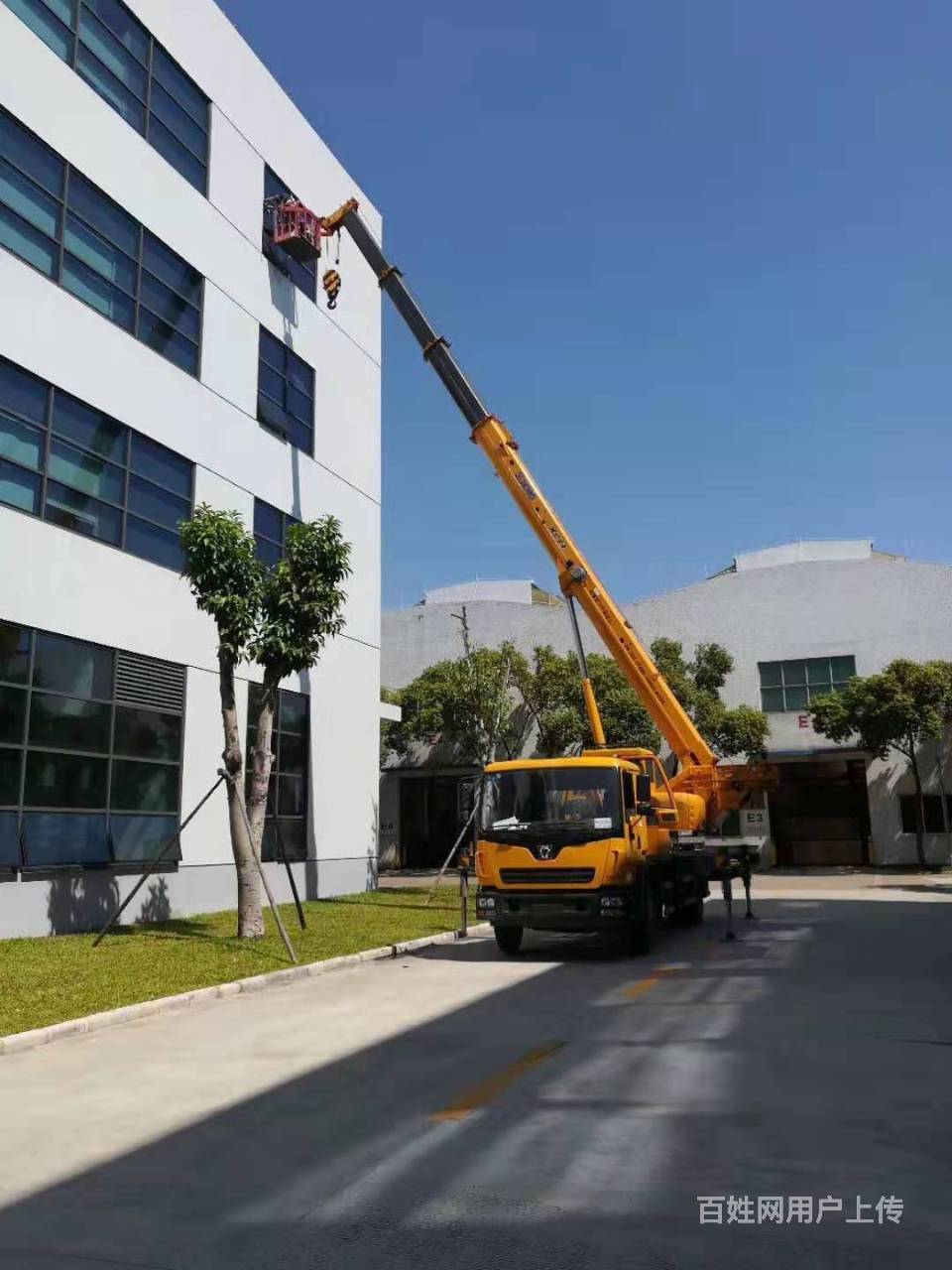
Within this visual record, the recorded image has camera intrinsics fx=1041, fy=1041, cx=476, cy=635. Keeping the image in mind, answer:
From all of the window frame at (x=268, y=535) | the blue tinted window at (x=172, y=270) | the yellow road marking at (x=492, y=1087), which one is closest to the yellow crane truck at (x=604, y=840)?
the yellow road marking at (x=492, y=1087)

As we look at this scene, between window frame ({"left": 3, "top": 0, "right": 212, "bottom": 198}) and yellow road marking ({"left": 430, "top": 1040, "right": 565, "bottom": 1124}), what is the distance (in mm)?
16627

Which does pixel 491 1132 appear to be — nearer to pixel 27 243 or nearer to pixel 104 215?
pixel 27 243

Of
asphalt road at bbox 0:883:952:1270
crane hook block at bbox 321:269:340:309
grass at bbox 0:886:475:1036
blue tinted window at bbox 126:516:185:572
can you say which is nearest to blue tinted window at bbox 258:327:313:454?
crane hook block at bbox 321:269:340:309

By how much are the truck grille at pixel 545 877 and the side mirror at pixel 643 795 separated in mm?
1398

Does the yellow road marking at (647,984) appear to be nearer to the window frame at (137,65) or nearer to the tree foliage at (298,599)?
the tree foliage at (298,599)

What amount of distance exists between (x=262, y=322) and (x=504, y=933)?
14.5 meters

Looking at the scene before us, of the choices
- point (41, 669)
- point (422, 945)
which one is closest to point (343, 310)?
point (41, 669)

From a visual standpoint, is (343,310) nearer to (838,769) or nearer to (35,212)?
(35,212)

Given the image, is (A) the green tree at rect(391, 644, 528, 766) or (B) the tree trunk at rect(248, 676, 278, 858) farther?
(A) the green tree at rect(391, 644, 528, 766)

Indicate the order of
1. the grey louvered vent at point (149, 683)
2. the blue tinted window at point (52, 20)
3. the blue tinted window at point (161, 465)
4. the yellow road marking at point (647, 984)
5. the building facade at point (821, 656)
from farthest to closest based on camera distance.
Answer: the building facade at point (821, 656) → the blue tinted window at point (161, 465) → the grey louvered vent at point (149, 683) → the blue tinted window at point (52, 20) → the yellow road marking at point (647, 984)

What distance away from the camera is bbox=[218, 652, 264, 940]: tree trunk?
1499 cm

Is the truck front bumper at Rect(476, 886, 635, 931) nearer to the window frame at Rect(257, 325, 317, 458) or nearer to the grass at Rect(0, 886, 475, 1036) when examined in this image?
the grass at Rect(0, 886, 475, 1036)

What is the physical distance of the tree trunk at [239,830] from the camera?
15.0 metres

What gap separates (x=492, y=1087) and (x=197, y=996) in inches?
197
